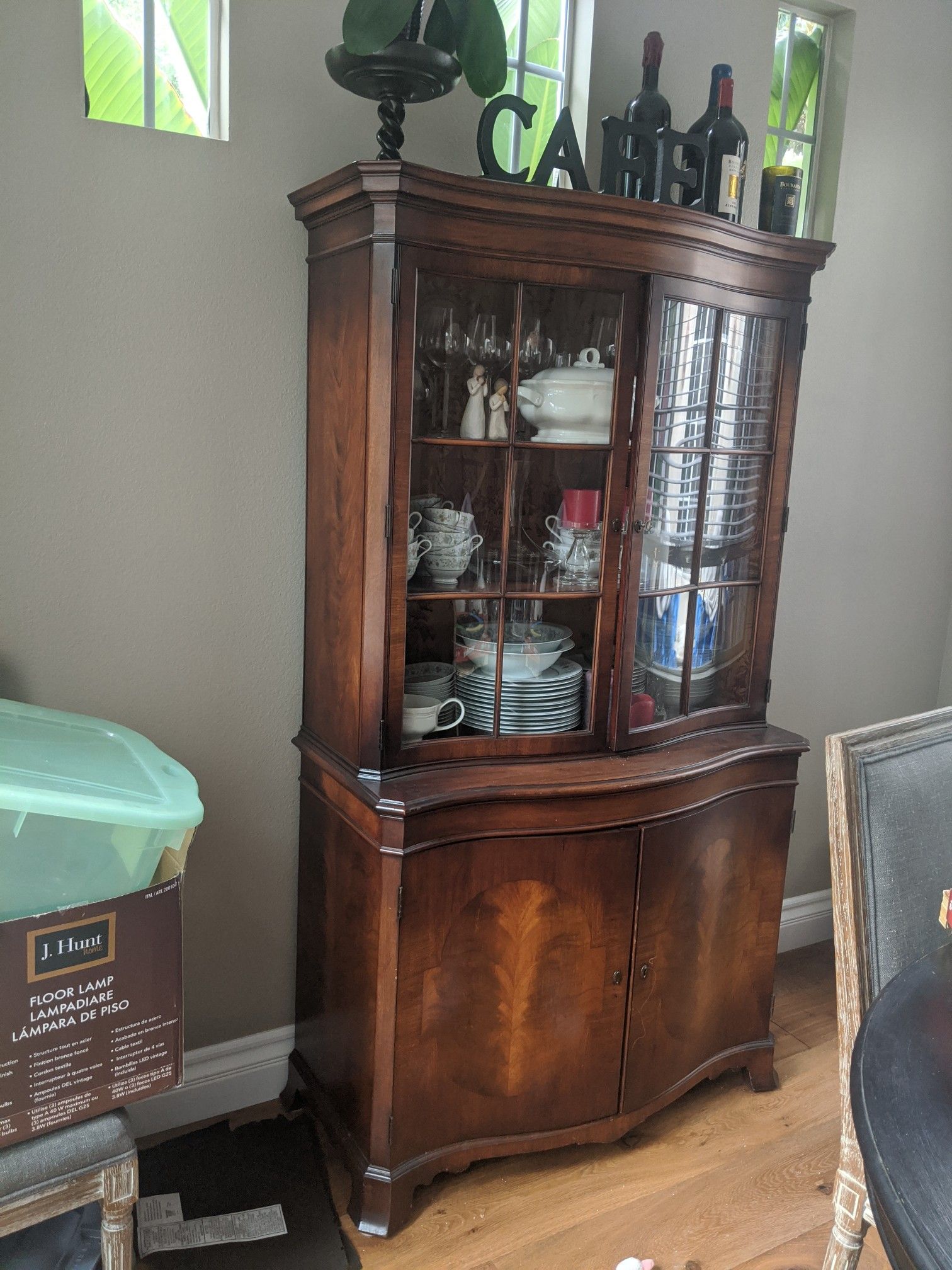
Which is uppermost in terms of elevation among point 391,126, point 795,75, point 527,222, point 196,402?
point 795,75

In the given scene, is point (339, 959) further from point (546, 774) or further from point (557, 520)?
point (557, 520)

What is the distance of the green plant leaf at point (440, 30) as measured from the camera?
5.42 feet

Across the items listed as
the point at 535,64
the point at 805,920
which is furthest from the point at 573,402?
the point at 805,920

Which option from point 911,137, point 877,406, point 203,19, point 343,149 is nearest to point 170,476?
point 343,149

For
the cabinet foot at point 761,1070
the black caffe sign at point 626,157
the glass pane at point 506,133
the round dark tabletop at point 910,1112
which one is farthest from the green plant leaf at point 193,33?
the cabinet foot at point 761,1070

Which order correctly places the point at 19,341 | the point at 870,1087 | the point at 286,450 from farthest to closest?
the point at 286,450 → the point at 19,341 → the point at 870,1087

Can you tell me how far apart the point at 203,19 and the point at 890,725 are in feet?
5.49

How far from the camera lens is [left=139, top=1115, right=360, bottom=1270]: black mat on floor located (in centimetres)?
173

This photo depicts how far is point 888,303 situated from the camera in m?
2.62

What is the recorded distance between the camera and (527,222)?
5.47ft

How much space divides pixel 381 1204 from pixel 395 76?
1.92 metres

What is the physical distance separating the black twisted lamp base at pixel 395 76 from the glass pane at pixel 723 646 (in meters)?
1.04

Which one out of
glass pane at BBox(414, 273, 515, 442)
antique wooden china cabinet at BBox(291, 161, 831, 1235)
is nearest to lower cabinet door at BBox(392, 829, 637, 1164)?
antique wooden china cabinet at BBox(291, 161, 831, 1235)

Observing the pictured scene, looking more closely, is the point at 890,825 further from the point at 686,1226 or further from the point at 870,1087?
the point at 686,1226
